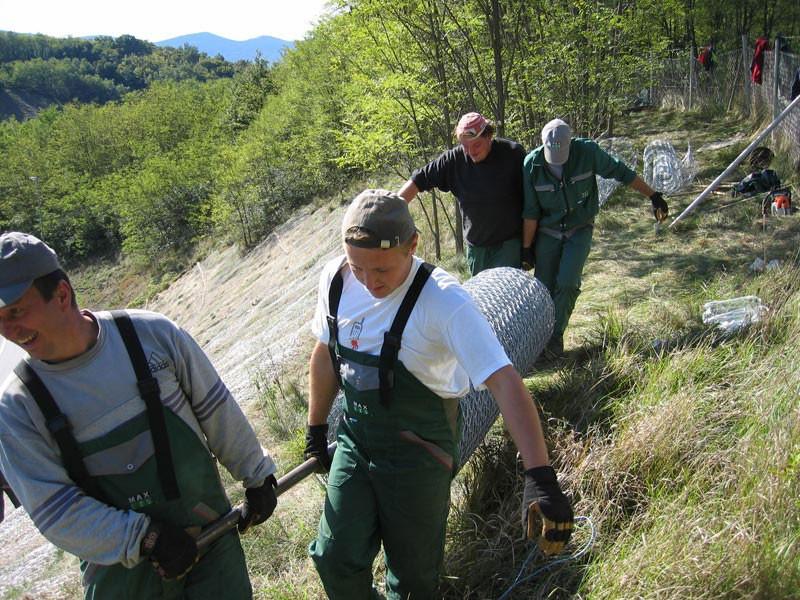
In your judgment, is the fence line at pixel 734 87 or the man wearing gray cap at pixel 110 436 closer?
the man wearing gray cap at pixel 110 436

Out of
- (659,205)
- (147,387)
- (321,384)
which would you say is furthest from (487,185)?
(147,387)

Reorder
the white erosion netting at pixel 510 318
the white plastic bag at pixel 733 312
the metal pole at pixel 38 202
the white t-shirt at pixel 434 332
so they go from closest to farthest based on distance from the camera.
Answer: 1. the white t-shirt at pixel 434 332
2. the white erosion netting at pixel 510 318
3. the white plastic bag at pixel 733 312
4. the metal pole at pixel 38 202

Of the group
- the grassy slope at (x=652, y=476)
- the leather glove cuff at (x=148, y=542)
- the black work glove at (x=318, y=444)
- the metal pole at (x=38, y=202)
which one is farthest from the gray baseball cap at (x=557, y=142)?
the metal pole at (x=38, y=202)

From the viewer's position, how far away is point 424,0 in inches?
345

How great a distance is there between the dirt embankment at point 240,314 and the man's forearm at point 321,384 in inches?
104

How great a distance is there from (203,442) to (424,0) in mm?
7926

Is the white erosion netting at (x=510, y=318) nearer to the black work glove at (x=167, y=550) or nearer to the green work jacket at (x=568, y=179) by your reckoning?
the green work jacket at (x=568, y=179)

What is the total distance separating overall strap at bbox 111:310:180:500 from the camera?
2.21m

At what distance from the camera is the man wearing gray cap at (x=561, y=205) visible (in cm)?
486

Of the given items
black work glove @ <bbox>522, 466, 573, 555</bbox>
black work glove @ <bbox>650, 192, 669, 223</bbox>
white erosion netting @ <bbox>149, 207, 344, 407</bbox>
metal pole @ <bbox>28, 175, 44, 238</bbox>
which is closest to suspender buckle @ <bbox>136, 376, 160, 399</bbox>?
black work glove @ <bbox>522, 466, 573, 555</bbox>

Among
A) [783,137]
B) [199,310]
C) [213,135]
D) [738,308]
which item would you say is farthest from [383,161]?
[213,135]

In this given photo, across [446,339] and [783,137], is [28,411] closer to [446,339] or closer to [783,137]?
[446,339]

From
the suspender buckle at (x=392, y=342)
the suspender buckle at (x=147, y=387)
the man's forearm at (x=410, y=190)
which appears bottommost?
the suspender buckle at (x=392, y=342)

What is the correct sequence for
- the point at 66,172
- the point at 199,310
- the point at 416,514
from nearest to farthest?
the point at 416,514, the point at 199,310, the point at 66,172
